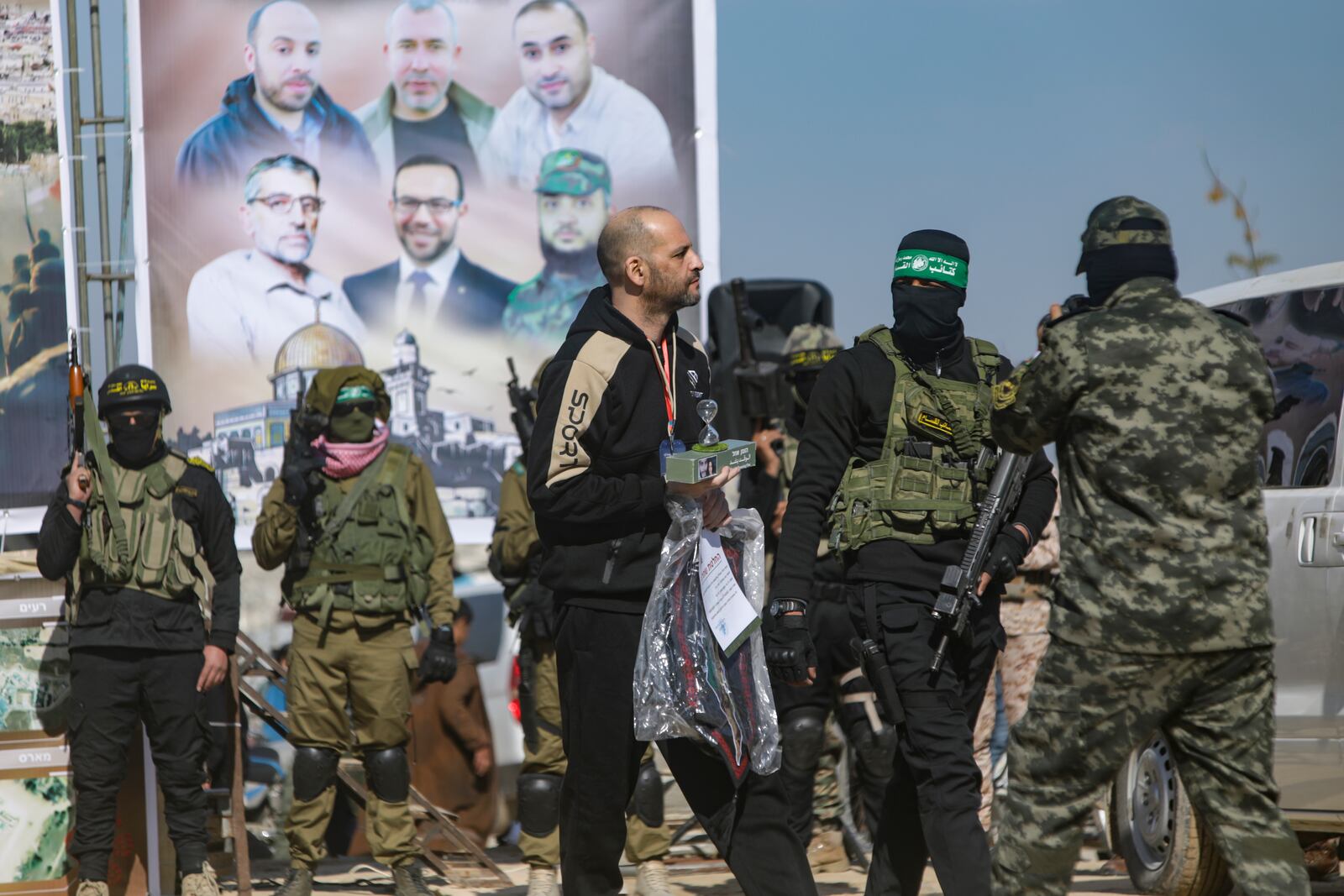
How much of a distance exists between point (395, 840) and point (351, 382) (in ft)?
6.32

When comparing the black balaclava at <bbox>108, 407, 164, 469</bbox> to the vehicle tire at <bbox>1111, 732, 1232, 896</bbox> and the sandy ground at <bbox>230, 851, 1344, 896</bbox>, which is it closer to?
the sandy ground at <bbox>230, 851, 1344, 896</bbox>

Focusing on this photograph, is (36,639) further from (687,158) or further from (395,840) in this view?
(687,158)

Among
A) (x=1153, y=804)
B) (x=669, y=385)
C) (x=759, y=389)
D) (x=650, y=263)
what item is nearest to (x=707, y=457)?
(x=669, y=385)

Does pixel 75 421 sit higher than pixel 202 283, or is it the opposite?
pixel 202 283

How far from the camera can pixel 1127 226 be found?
3971 mm

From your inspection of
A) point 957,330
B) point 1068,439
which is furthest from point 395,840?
point 1068,439

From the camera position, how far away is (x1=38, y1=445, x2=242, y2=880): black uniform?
264 inches

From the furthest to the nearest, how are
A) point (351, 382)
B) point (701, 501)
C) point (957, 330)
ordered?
point (351, 382), point (957, 330), point (701, 501)

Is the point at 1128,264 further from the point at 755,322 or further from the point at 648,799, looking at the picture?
the point at 755,322

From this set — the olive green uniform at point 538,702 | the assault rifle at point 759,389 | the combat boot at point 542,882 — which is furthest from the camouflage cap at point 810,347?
the combat boot at point 542,882

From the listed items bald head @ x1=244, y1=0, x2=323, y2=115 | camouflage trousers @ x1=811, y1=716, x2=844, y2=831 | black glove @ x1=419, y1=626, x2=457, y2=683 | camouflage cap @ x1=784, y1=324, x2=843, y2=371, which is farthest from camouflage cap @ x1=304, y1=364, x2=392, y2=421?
camouflage trousers @ x1=811, y1=716, x2=844, y2=831

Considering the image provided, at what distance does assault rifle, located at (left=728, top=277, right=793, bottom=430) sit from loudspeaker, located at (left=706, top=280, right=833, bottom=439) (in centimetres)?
6

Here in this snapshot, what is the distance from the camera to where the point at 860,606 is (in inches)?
183

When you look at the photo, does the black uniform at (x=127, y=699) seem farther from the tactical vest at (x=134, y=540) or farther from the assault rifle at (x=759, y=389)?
the assault rifle at (x=759, y=389)
